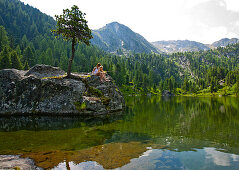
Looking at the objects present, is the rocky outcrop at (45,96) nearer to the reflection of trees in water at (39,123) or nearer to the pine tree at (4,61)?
the reflection of trees in water at (39,123)

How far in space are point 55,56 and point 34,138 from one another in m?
148

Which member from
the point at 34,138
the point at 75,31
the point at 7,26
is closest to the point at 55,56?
the point at 7,26

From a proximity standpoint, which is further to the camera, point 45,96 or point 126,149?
point 45,96

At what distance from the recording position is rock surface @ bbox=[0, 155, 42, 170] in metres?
6.54

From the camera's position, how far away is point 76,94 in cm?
2302

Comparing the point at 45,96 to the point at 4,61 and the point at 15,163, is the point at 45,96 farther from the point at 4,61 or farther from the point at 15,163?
the point at 4,61

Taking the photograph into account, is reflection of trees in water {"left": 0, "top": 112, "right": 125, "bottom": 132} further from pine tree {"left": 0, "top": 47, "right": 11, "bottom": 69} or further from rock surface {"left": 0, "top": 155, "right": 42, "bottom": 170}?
pine tree {"left": 0, "top": 47, "right": 11, "bottom": 69}

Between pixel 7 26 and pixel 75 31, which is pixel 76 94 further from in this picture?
pixel 7 26

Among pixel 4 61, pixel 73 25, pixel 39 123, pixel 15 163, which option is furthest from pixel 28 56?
pixel 15 163

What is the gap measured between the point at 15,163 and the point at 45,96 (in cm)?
1669

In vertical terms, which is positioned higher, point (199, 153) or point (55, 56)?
point (55, 56)

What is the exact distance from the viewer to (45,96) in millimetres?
22281

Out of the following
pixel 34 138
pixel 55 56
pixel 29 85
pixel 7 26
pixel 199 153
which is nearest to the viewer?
pixel 199 153

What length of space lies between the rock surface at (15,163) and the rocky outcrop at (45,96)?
546 inches
